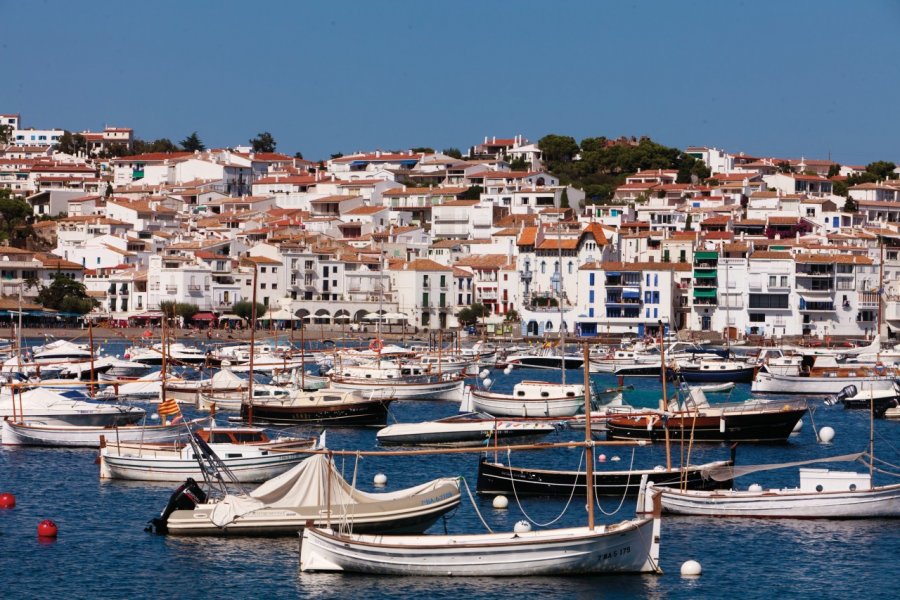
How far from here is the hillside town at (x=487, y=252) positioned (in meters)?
95.1

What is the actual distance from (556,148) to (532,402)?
112 meters

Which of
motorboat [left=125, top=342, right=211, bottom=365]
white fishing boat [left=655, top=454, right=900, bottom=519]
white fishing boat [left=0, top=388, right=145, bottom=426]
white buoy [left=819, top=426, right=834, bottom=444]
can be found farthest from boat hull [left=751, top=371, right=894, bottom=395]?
white fishing boat [left=655, top=454, right=900, bottom=519]

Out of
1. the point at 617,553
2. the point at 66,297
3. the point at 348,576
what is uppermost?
the point at 66,297

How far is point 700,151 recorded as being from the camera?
151 meters

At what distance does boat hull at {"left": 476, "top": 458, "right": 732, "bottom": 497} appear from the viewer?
29.8 meters

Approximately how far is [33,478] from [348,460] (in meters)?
7.73

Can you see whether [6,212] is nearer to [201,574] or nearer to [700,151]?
[700,151]

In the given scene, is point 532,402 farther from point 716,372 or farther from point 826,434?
point 716,372

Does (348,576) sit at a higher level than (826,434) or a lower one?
lower

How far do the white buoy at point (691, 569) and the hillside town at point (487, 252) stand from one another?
5713cm

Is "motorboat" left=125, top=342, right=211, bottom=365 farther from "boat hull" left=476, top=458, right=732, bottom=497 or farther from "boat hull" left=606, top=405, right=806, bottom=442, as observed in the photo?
"boat hull" left=476, top=458, right=732, bottom=497

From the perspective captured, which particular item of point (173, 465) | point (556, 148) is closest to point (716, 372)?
point (173, 465)

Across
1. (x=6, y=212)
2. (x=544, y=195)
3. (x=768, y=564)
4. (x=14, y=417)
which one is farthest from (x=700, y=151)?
(x=768, y=564)

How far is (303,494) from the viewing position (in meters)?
25.6
